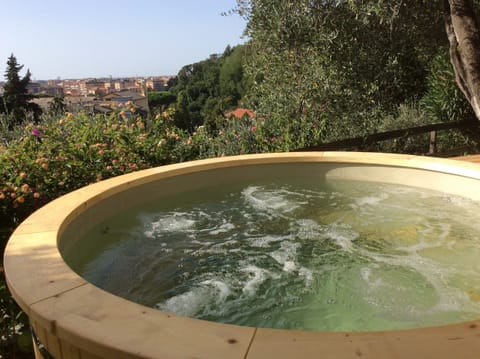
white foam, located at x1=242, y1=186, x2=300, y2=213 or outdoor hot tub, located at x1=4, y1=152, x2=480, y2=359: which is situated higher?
outdoor hot tub, located at x1=4, y1=152, x2=480, y2=359

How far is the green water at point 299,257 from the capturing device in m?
2.22

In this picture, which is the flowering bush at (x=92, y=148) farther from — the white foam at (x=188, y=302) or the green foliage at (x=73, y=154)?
the white foam at (x=188, y=302)

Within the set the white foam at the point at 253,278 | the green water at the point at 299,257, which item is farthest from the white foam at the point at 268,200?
the white foam at the point at 253,278

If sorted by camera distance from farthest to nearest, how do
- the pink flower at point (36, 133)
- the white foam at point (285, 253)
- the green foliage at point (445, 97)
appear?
the green foliage at point (445, 97) < the pink flower at point (36, 133) < the white foam at point (285, 253)

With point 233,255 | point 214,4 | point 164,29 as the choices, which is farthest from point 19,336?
point 164,29

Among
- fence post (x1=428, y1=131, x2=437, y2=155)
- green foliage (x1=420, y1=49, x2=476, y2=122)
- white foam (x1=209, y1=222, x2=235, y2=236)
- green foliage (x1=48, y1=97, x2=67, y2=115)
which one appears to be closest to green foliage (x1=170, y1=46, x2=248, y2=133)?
green foliage (x1=420, y1=49, x2=476, y2=122)

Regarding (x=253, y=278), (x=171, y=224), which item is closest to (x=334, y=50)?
(x=171, y=224)

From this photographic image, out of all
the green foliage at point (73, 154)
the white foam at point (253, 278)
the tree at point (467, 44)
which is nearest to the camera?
the white foam at point (253, 278)

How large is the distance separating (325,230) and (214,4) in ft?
19.7

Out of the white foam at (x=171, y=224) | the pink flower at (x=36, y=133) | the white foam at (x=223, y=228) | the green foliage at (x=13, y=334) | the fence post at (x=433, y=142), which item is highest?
the pink flower at (x=36, y=133)

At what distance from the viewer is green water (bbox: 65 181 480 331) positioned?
2.22m

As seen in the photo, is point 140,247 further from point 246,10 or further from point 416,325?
point 246,10

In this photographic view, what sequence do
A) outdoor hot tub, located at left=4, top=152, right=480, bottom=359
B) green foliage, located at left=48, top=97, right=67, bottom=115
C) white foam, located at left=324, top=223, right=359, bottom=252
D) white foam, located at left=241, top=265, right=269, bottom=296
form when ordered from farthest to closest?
green foliage, located at left=48, top=97, right=67, bottom=115, white foam, located at left=324, top=223, right=359, bottom=252, white foam, located at left=241, top=265, right=269, bottom=296, outdoor hot tub, located at left=4, top=152, right=480, bottom=359

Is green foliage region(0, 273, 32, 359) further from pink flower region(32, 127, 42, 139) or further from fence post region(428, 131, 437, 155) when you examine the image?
fence post region(428, 131, 437, 155)
